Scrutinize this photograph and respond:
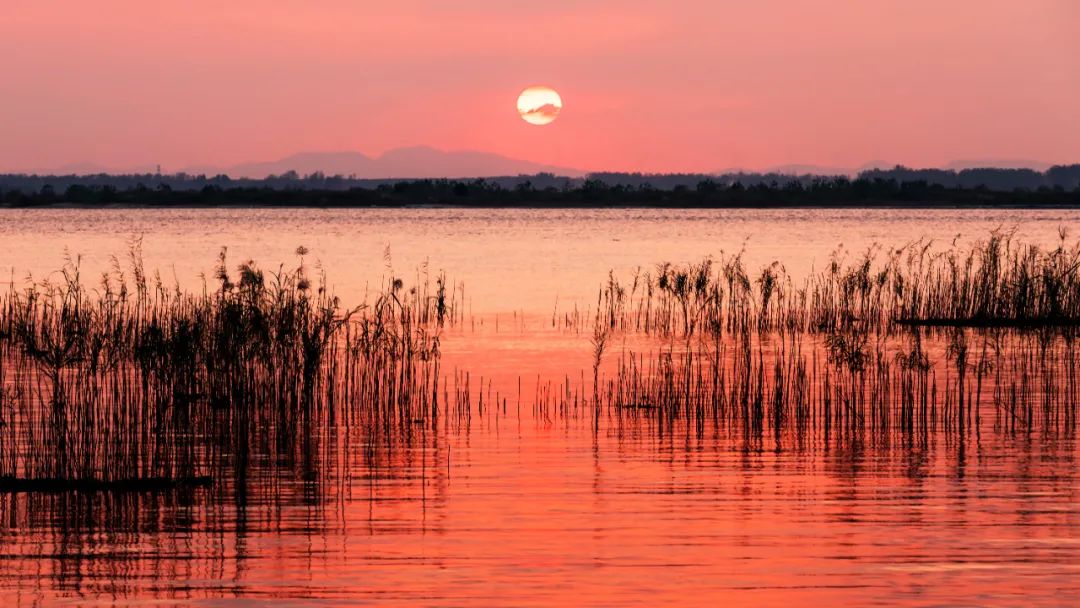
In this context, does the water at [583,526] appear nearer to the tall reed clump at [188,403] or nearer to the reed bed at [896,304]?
the tall reed clump at [188,403]

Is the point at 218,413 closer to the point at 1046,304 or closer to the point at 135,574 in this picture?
the point at 135,574

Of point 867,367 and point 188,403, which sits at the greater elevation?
point 188,403

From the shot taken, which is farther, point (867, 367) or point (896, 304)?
point (896, 304)

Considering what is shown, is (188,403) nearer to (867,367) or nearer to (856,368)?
(856,368)

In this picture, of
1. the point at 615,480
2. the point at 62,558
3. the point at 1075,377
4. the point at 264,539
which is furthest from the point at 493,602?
the point at 1075,377

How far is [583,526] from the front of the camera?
921cm

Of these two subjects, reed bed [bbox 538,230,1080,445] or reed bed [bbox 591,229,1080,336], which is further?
reed bed [bbox 591,229,1080,336]

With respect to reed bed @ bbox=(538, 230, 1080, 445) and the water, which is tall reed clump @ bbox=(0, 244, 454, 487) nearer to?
the water

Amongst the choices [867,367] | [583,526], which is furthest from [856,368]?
[583,526]

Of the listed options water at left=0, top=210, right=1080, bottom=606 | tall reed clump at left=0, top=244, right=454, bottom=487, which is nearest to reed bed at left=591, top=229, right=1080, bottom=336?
tall reed clump at left=0, top=244, right=454, bottom=487

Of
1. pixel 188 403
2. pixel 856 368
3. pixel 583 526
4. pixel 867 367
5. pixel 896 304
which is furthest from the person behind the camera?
pixel 896 304

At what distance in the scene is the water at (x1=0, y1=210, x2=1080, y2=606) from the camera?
7723 mm

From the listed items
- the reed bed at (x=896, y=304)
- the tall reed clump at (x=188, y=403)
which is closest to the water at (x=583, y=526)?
the tall reed clump at (x=188, y=403)

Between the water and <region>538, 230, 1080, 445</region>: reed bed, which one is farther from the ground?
<region>538, 230, 1080, 445</region>: reed bed
